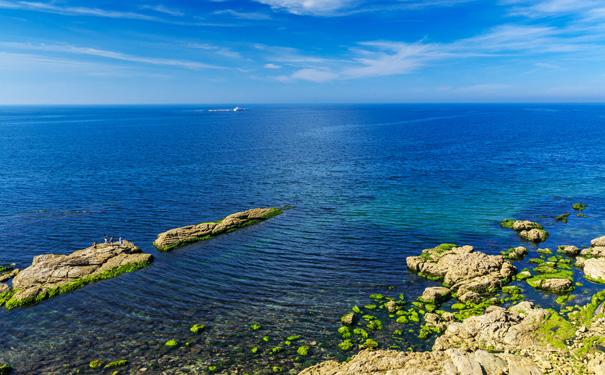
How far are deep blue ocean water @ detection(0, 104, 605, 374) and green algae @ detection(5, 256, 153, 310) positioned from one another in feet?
3.63

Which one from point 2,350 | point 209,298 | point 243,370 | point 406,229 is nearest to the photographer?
point 243,370

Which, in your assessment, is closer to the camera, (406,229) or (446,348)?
(446,348)

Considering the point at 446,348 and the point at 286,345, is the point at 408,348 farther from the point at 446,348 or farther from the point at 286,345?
the point at 286,345

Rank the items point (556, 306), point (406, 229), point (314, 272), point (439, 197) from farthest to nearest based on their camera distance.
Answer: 1. point (439, 197)
2. point (406, 229)
3. point (314, 272)
4. point (556, 306)

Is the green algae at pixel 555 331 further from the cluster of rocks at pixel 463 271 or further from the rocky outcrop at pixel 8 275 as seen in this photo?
the rocky outcrop at pixel 8 275

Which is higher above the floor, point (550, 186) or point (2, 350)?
point (550, 186)

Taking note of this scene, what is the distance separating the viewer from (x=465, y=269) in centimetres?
3900

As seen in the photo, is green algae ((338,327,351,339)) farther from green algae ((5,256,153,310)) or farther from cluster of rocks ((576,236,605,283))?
cluster of rocks ((576,236,605,283))

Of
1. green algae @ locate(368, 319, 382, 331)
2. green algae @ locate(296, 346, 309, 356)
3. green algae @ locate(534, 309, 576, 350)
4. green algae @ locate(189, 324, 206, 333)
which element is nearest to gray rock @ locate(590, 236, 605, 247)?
green algae @ locate(534, 309, 576, 350)

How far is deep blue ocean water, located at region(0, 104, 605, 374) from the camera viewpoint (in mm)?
30156

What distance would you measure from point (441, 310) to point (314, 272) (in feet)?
48.2

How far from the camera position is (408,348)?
28.0 m

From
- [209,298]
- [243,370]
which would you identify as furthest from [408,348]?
[209,298]

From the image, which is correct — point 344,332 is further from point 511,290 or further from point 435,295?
point 511,290
